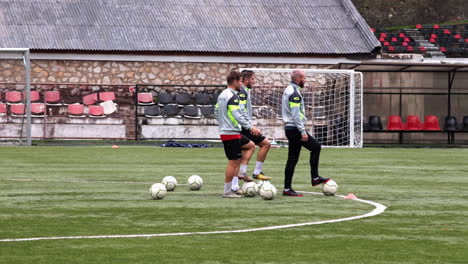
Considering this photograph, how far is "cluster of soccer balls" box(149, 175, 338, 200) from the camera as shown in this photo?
13.2 meters

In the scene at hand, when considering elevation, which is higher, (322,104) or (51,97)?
(51,97)

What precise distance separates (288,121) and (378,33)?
32.5 meters

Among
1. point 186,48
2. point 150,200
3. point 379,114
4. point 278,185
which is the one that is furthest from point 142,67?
point 150,200

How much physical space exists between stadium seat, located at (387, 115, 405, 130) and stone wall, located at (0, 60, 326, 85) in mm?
3711

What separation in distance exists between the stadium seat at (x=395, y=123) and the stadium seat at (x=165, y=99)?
7773mm

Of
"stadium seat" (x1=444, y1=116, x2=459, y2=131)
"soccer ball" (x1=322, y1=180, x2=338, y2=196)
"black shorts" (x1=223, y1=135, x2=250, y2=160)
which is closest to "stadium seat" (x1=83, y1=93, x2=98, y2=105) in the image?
"stadium seat" (x1=444, y1=116, x2=459, y2=131)

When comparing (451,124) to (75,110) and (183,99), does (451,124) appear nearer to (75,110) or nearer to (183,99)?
(183,99)

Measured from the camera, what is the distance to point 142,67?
3694 centimetres

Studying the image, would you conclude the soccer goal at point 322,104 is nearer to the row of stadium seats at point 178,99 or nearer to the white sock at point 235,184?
the row of stadium seats at point 178,99

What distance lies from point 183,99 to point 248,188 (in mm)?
23083

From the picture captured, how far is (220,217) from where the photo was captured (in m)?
11.2

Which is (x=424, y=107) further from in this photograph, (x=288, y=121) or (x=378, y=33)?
(x=288, y=121)

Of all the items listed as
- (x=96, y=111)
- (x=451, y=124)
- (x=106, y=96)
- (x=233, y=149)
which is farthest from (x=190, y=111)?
(x=233, y=149)

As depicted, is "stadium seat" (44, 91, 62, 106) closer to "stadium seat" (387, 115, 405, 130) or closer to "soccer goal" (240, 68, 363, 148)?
"soccer goal" (240, 68, 363, 148)
